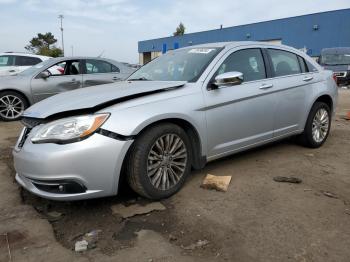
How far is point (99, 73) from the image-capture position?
29.0 ft

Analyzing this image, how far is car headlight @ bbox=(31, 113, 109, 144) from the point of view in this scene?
3102mm

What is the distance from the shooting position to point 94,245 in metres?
2.87

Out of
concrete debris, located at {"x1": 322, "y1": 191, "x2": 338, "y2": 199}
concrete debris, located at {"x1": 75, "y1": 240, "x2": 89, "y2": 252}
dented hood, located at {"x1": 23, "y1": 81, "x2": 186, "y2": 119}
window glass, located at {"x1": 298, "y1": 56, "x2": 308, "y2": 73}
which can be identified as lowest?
concrete debris, located at {"x1": 75, "y1": 240, "x2": 89, "y2": 252}

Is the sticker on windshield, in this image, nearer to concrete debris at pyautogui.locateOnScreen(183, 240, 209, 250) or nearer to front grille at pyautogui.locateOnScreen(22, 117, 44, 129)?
front grille at pyautogui.locateOnScreen(22, 117, 44, 129)

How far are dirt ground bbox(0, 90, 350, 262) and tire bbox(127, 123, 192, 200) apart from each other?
0.17 meters

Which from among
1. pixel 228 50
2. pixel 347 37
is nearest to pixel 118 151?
pixel 228 50

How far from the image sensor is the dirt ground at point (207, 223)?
2.73 metres

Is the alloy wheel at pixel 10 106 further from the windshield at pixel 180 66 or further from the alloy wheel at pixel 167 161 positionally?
the alloy wheel at pixel 167 161

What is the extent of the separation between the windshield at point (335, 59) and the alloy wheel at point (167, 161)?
61.7ft

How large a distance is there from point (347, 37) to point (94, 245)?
3458 centimetres

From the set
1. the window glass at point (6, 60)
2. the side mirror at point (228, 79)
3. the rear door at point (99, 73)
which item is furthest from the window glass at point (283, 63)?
the window glass at point (6, 60)

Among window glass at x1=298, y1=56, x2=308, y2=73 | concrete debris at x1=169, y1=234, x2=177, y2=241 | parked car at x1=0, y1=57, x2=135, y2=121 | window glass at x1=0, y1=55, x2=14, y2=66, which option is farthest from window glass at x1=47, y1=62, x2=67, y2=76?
concrete debris at x1=169, y1=234, x2=177, y2=241

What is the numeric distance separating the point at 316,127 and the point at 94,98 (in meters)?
3.44

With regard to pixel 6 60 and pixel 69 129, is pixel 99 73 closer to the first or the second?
pixel 6 60
